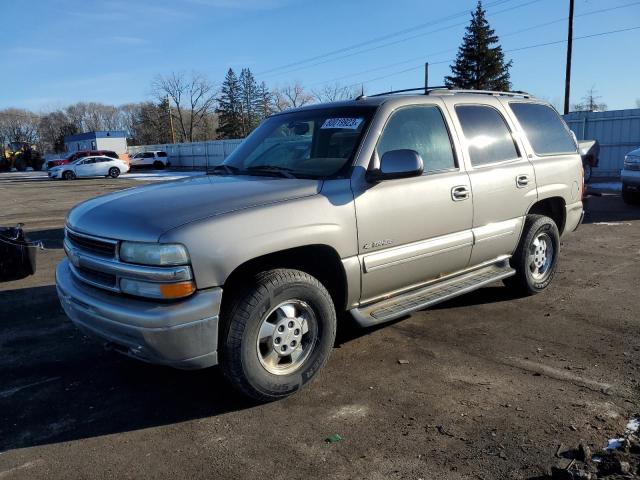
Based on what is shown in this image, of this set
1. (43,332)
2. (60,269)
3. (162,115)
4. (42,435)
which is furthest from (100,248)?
(162,115)

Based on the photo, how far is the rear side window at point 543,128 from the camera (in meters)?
5.39

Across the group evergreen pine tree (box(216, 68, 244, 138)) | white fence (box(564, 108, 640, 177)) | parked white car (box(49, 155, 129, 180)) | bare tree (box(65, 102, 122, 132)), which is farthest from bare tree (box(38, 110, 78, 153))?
white fence (box(564, 108, 640, 177))

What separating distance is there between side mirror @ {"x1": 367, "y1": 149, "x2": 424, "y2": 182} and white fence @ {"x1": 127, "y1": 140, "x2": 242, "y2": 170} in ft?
122

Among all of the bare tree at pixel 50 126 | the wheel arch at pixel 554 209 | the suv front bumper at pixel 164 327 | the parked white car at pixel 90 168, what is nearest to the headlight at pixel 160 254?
the suv front bumper at pixel 164 327

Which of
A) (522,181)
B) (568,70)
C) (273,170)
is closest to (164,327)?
(273,170)

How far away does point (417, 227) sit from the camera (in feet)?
13.4

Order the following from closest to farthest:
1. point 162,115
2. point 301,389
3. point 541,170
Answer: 1. point 301,389
2. point 541,170
3. point 162,115

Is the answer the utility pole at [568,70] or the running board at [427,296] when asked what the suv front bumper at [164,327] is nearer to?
the running board at [427,296]

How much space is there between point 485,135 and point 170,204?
2.97 meters

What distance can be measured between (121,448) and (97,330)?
719 mm

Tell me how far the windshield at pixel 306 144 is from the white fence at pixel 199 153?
118 feet

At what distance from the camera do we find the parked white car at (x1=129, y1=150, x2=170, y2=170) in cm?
4766

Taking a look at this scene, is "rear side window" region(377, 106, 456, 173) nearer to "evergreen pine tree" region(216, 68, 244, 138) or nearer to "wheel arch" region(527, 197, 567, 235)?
"wheel arch" region(527, 197, 567, 235)

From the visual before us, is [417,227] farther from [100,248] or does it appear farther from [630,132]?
[630,132]
